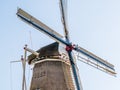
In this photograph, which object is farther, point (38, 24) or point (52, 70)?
point (52, 70)

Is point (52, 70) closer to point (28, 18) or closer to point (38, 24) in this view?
point (38, 24)

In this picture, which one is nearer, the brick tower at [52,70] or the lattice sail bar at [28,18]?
the lattice sail bar at [28,18]

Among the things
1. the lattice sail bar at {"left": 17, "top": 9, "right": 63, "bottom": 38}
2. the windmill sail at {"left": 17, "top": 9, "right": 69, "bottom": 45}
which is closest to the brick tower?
the windmill sail at {"left": 17, "top": 9, "right": 69, "bottom": 45}

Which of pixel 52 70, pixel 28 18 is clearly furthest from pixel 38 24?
pixel 52 70

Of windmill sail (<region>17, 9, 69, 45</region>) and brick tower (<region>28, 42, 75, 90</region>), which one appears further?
brick tower (<region>28, 42, 75, 90</region>)

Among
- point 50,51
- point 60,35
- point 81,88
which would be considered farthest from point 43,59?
point 81,88

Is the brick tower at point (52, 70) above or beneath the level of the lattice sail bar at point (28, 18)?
beneath

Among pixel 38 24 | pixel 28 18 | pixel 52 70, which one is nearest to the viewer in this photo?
pixel 28 18

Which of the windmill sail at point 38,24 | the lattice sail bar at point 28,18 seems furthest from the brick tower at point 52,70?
the lattice sail bar at point 28,18

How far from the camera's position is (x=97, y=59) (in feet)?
64.4

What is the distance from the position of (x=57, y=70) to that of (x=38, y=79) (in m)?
1.26

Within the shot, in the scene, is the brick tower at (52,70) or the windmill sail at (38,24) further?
the brick tower at (52,70)

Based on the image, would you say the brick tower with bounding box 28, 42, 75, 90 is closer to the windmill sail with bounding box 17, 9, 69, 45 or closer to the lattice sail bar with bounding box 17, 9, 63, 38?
the windmill sail with bounding box 17, 9, 69, 45

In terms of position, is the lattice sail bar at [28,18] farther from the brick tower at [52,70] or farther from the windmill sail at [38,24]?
the brick tower at [52,70]
